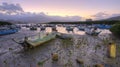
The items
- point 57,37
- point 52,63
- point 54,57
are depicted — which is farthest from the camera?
point 57,37

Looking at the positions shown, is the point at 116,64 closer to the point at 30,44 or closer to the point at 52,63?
the point at 52,63

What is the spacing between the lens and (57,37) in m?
40.5

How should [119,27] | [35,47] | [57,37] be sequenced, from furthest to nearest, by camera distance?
[119,27] < [57,37] < [35,47]

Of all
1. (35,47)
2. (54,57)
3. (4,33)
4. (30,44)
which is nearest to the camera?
(54,57)

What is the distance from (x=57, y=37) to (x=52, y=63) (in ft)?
79.0

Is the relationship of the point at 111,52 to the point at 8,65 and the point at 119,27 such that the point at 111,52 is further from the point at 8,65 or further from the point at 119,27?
the point at 119,27

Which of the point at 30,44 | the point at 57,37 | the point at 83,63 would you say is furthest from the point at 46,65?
the point at 57,37

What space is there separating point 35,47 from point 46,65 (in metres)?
10.6

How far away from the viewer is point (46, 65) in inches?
623

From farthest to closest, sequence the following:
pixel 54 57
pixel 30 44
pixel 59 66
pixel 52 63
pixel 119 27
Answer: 1. pixel 119 27
2. pixel 30 44
3. pixel 54 57
4. pixel 52 63
5. pixel 59 66

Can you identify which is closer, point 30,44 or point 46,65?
point 46,65

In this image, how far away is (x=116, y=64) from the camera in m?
15.9

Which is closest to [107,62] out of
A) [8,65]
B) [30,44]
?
[8,65]

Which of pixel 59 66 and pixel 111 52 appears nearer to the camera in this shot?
pixel 59 66
